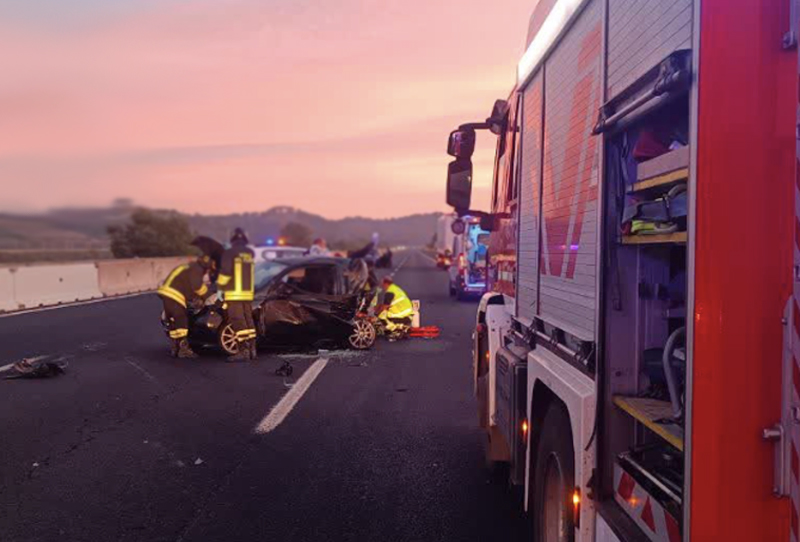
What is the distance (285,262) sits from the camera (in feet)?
46.6

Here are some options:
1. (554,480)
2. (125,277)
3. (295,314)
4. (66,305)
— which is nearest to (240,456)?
(554,480)

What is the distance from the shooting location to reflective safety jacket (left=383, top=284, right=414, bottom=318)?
575 inches

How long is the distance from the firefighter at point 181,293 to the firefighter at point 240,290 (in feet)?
1.36

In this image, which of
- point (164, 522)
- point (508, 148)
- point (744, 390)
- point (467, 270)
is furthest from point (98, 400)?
point (467, 270)

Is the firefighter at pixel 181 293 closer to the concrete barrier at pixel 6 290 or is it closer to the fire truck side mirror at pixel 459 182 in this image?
the fire truck side mirror at pixel 459 182

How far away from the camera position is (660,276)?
3125 millimetres

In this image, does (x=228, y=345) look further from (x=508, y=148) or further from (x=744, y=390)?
(x=744, y=390)

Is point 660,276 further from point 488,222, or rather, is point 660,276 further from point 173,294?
point 173,294

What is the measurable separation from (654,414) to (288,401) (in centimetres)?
670

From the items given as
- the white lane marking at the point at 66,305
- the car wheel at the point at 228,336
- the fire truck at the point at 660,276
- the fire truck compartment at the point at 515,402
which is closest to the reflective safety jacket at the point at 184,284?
the car wheel at the point at 228,336

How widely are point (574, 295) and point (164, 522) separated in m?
3.13

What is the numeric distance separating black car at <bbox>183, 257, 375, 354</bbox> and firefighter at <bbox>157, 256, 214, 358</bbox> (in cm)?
24

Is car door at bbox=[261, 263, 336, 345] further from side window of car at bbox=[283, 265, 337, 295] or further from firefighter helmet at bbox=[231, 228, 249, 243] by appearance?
firefighter helmet at bbox=[231, 228, 249, 243]

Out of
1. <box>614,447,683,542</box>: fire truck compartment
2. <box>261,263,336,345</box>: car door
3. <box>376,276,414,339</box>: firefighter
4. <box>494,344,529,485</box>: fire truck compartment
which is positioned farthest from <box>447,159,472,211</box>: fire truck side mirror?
<box>376,276,414,339</box>: firefighter
